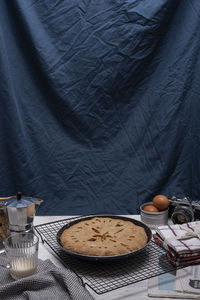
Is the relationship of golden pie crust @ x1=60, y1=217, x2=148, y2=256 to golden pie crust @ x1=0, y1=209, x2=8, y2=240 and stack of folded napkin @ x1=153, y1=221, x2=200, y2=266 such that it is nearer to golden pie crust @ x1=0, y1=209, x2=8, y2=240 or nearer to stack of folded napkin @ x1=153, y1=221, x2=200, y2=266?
stack of folded napkin @ x1=153, y1=221, x2=200, y2=266

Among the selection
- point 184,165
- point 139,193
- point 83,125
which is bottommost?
point 139,193

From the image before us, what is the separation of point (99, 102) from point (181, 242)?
93cm

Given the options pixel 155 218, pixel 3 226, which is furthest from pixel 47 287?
pixel 155 218

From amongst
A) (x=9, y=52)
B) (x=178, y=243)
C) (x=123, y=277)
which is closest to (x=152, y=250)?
(x=178, y=243)

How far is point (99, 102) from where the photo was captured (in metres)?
2.03

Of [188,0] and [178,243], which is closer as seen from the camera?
[178,243]

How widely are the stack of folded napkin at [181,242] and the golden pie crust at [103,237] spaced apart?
0.22 feet

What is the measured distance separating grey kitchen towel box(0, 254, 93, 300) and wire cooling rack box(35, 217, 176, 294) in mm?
47

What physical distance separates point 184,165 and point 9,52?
1.04 m

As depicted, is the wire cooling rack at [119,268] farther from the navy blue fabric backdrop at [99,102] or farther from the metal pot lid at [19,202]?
the navy blue fabric backdrop at [99,102]

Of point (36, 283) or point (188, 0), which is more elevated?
point (188, 0)

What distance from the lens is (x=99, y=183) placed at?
209cm

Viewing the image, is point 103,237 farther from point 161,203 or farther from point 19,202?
point 161,203

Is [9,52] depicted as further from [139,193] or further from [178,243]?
[178,243]
